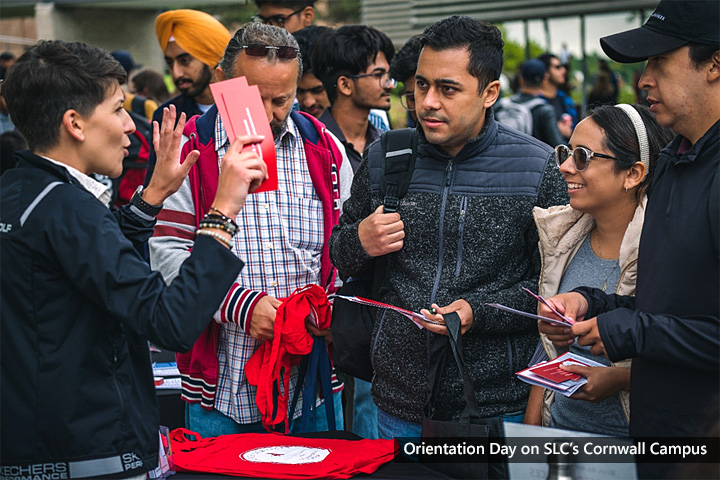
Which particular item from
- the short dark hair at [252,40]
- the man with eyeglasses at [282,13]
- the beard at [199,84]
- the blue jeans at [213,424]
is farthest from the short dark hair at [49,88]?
the man with eyeglasses at [282,13]

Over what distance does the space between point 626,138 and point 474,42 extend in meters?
0.60

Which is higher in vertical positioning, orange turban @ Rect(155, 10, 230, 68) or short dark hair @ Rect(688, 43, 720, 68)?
orange turban @ Rect(155, 10, 230, 68)

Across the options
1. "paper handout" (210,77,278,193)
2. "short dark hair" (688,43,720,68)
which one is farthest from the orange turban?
"short dark hair" (688,43,720,68)

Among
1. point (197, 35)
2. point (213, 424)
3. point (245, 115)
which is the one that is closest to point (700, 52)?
point (245, 115)

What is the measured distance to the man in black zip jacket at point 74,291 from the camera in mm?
1845

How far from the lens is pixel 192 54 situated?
14.3 ft

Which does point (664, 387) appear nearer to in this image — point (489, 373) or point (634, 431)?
point (634, 431)

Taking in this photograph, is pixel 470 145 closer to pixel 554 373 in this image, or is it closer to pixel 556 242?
pixel 556 242

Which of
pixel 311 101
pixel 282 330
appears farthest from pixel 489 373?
pixel 311 101

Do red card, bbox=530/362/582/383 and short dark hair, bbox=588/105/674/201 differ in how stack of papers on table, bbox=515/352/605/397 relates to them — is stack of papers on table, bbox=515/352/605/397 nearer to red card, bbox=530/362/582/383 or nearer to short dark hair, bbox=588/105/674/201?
red card, bbox=530/362/582/383

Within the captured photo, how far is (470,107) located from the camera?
2566 millimetres

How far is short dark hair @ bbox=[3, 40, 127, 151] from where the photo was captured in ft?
6.41

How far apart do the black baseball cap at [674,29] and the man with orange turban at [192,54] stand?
275cm

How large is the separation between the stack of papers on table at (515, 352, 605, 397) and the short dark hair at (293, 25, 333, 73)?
8.60 feet
